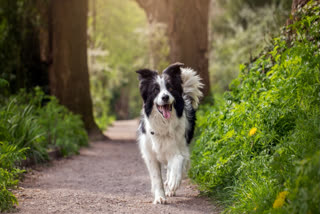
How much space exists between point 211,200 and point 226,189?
0.28 metres

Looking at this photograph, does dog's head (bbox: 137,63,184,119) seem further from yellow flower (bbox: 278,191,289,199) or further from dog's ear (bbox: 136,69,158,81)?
yellow flower (bbox: 278,191,289,199)

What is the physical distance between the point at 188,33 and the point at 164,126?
6267 millimetres

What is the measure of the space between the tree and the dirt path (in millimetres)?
3480

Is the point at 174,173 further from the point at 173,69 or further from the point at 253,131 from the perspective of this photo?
the point at 173,69

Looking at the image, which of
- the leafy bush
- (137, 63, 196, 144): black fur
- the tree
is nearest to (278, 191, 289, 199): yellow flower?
(137, 63, 196, 144): black fur

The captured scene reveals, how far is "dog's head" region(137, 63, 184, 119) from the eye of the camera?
5.21 metres

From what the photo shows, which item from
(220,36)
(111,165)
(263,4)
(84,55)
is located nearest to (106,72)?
(220,36)

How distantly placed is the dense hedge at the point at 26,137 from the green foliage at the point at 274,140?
7.80ft

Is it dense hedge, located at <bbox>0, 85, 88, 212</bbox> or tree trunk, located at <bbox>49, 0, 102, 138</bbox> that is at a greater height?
tree trunk, located at <bbox>49, 0, 102, 138</bbox>

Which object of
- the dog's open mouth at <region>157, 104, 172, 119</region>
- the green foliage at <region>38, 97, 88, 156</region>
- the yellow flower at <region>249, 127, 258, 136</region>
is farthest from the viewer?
the green foliage at <region>38, 97, 88, 156</region>

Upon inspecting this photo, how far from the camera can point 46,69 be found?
1312 cm

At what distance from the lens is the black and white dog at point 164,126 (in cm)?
524

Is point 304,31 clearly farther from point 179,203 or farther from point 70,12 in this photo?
point 70,12

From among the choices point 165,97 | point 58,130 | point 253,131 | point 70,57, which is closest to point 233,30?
point 70,57
